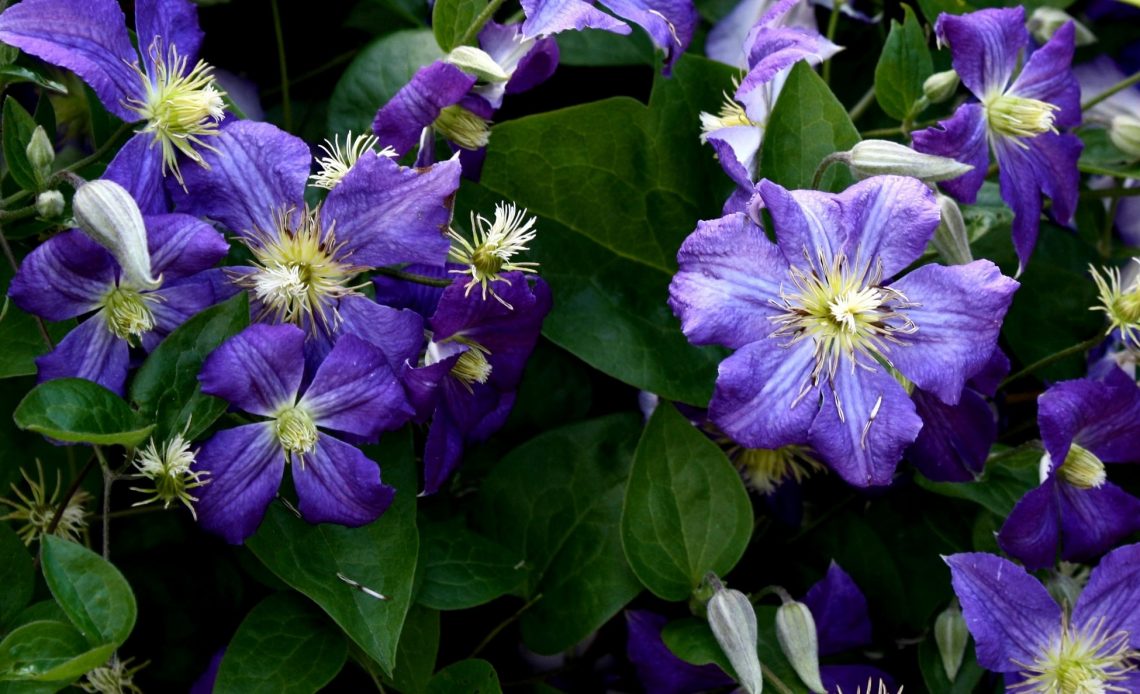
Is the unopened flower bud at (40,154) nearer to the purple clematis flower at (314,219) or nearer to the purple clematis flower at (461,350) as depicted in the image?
the purple clematis flower at (314,219)

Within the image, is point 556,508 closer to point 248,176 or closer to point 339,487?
point 339,487

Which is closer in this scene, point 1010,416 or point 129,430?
point 129,430

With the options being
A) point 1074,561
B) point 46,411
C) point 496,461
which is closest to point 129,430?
point 46,411

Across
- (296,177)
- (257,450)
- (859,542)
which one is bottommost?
(859,542)

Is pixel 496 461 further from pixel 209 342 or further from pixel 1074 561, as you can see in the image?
pixel 1074 561

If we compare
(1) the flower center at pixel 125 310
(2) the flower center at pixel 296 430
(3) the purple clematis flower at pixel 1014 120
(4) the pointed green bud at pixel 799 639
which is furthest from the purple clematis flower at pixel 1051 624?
(1) the flower center at pixel 125 310

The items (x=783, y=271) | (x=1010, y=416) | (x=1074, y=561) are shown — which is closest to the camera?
(x=783, y=271)
